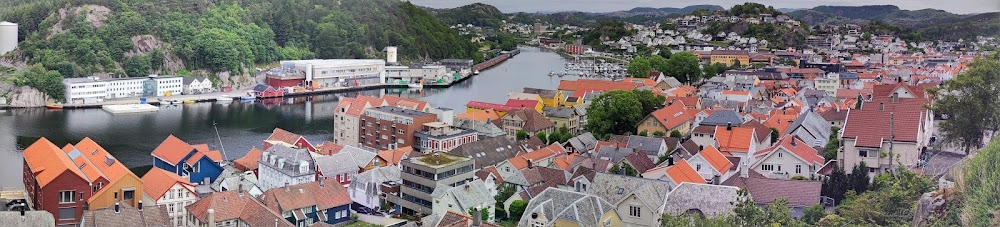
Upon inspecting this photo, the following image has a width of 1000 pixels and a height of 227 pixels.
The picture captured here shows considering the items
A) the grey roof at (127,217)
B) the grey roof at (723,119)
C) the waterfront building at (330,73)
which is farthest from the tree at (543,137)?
the waterfront building at (330,73)

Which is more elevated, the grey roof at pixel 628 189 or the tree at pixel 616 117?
the tree at pixel 616 117

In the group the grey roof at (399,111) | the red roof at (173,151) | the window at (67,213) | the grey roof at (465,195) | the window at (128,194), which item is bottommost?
the window at (67,213)

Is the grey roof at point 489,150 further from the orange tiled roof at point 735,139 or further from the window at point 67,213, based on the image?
the window at point 67,213

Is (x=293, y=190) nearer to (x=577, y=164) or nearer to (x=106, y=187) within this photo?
(x=106, y=187)

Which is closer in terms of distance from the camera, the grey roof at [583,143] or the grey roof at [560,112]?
the grey roof at [583,143]

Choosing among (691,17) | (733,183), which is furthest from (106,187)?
(691,17)

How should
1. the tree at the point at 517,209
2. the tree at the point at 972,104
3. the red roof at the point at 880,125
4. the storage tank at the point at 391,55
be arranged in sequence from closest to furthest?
1. the tree at the point at 972,104
2. the red roof at the point at 880,125
3. the tree at the point at 517,209
4. the storage tank at the point at 391,55
